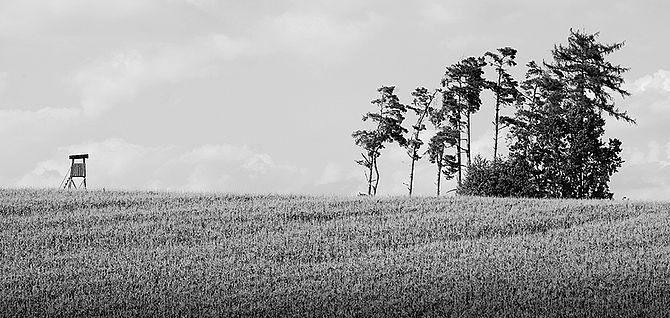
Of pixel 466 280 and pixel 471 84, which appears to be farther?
pixel 471 84

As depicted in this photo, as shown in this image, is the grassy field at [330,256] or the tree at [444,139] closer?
the grassy field at [330,256]

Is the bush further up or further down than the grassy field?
further up

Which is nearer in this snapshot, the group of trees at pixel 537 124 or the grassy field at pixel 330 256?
the grassy field at pixel 330 256

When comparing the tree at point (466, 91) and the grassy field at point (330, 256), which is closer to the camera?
the grassy field at point (330, 256)

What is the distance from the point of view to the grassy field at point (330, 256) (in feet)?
71.0

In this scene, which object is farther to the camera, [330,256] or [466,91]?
[466,91]

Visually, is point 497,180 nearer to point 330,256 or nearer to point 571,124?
point 571,124

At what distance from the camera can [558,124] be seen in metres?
55.5

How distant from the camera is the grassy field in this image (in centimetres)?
2164

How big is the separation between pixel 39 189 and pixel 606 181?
95.8 ft

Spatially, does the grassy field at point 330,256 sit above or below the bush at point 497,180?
below

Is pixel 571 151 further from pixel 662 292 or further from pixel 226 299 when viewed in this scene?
pixel 226 299

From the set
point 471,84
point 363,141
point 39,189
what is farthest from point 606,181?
point 39,189

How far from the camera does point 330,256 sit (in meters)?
27.7
